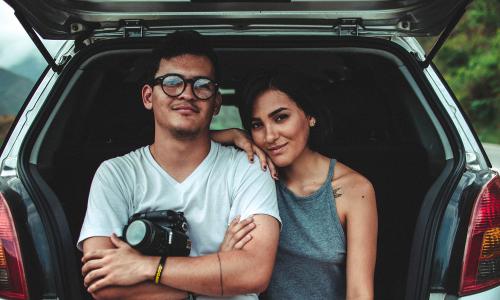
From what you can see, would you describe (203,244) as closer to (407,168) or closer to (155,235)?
(155,235)

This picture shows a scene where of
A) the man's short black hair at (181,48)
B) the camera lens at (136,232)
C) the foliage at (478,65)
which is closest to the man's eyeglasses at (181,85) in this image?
the man's short black hair at (181,48)

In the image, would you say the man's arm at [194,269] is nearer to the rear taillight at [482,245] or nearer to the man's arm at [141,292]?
the man's arm at [141,292]

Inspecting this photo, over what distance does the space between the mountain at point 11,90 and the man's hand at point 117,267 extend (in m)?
5.19

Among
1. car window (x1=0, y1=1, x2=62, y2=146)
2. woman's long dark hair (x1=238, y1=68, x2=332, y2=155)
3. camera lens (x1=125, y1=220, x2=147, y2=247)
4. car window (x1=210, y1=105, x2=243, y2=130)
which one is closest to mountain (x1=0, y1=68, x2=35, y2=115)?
car window (x1=0, y1=1, x2=62, y2=146)

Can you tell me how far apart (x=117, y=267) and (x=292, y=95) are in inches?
36.6

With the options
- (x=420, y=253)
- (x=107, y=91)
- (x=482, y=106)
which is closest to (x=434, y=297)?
(x=420, y=253)

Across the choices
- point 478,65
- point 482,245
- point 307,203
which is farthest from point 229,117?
point 478,65

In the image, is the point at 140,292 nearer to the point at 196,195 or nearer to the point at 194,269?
the point at 194,269

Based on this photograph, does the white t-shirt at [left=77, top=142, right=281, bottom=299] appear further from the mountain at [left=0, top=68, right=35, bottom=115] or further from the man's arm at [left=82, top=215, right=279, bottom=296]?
the mountain at [left=0, top=68, right=35, bottom=115]

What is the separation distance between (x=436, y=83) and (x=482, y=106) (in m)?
9.80

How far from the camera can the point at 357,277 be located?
2.12 metres

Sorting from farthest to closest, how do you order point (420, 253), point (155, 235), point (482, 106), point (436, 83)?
point (482, 106), point (436, 83), point (420, 253), point (155, 235)

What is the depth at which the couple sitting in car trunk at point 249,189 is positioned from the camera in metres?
2.07

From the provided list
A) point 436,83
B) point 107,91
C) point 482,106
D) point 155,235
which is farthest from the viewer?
point 482,106
